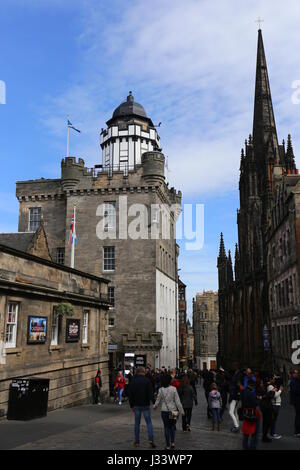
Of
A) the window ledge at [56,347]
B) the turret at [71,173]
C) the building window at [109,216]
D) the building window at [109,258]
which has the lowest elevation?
the window ledge at [56,347]

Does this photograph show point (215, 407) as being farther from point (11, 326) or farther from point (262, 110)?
point (262, 110)

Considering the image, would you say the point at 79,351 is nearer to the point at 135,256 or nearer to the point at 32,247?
the point at 32,247

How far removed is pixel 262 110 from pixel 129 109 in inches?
1019

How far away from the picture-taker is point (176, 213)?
49062 mm

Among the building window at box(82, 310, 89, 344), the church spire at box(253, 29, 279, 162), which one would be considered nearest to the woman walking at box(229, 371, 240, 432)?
the building window at box(82, 310, 89, 344)

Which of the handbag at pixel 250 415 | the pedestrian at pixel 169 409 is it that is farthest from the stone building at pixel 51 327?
the handbag at pixel 250 415

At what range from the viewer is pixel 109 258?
37250mm

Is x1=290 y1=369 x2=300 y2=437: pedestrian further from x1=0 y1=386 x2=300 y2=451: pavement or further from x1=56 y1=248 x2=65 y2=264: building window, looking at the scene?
x1=56 y1=248 x2=65 y2=264: building window

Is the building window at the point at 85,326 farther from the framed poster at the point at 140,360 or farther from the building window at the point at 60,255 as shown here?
the building window at the point at 60,255

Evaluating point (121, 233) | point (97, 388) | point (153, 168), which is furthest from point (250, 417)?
point (153, 168)

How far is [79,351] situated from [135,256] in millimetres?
17288

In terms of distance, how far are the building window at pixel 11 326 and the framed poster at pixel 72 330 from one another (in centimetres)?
405

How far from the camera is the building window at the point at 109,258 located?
37062 mm
